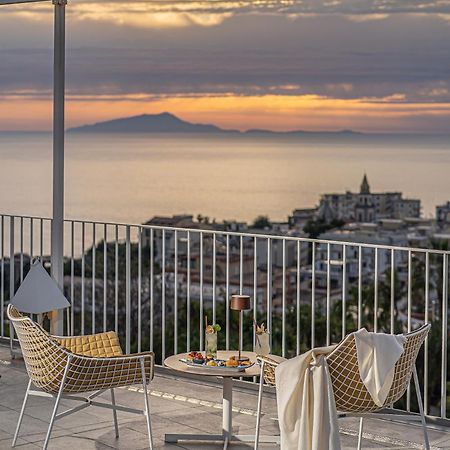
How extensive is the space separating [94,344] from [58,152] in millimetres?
1768

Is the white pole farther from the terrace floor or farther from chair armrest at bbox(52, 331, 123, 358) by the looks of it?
chair armrest at bbox(52, 331, 123, 358)

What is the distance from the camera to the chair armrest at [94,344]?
17.6 feet

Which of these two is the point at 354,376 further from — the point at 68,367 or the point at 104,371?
the point at 68,367

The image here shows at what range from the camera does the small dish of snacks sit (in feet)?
16.3

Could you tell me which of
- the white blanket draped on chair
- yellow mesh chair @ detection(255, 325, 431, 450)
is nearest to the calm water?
yellow mesh chair @ detection(255, 325, 431, 450)

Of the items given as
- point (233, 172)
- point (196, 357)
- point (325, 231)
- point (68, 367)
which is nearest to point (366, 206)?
point (325, 231)

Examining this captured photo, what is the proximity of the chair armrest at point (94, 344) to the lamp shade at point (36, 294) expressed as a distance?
870 millimetres

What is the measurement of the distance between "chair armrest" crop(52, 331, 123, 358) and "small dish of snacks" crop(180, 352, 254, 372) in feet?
1.55

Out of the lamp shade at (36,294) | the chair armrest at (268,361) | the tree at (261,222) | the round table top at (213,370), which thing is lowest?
the round table top at (213,370)

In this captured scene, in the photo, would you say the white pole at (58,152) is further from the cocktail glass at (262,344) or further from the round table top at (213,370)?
the cocktail glass at (262,344)

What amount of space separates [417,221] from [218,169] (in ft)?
12.9

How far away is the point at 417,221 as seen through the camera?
18656 mm

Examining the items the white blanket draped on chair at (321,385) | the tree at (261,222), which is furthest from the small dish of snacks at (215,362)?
the tree at (261,222)

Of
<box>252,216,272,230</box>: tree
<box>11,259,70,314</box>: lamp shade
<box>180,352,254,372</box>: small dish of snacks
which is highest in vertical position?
<box>252,216,272,230</box>: tree
